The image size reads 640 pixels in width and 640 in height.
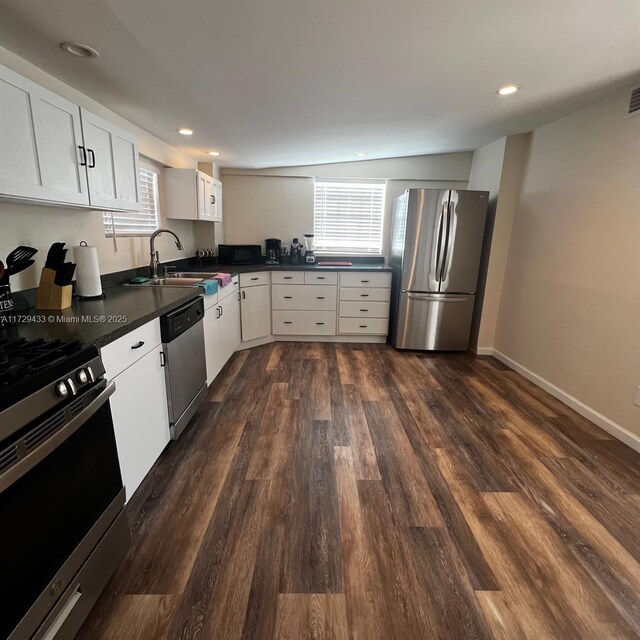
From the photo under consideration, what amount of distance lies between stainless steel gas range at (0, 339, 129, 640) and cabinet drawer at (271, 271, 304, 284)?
2809 mm

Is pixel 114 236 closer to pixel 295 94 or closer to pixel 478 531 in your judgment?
pixel 295 94

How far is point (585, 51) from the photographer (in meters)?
1.72

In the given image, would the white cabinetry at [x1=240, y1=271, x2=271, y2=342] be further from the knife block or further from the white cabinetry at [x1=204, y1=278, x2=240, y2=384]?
the knife block

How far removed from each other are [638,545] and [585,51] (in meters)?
2.43

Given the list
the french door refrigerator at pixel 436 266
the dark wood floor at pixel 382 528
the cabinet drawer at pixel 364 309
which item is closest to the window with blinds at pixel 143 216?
the dark wood floor at pixel 382 528

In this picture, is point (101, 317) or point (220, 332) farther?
point (220, 332)

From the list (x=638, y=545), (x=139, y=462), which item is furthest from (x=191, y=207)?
(x=638, y=545)

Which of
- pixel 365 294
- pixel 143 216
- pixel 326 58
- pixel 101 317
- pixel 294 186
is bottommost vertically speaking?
pixel 365 294

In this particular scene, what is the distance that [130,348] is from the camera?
1496 mm

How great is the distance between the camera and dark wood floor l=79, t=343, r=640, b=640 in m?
1.16

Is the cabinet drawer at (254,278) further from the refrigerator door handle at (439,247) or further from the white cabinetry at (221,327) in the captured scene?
the refrigerator door handle at (439,247)

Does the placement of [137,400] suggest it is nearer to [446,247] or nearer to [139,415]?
[139,415]

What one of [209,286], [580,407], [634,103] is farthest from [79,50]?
[580,407]

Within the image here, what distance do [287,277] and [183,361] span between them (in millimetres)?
2044
